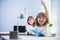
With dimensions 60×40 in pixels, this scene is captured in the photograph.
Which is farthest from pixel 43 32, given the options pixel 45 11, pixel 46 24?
pixel 45 11

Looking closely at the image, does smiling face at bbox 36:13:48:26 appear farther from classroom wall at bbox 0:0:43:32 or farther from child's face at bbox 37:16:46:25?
classroom wall at bbox 0:0:43:32

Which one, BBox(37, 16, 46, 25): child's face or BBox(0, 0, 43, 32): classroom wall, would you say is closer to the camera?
BBox(37, 16, 46, 25): child's face

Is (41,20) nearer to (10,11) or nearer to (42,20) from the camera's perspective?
(42,20)

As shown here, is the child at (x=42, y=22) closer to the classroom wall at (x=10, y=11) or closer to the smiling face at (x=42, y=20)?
the smiling face at (x=42, y=20)

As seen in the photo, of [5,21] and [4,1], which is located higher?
[4,1]

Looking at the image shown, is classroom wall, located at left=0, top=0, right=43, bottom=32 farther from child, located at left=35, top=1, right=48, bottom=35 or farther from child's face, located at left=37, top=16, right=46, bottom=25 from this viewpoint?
child's face, located at left=37, top=16, right=46, bottom=25

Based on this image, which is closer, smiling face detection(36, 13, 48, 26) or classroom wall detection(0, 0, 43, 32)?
smiling face detection(36, 13, 48, 26)

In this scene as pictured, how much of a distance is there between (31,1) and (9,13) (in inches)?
36.8

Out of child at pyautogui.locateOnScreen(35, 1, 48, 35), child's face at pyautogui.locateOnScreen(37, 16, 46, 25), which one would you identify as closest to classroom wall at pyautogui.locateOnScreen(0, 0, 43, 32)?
child at pyautogui.locateOnScreen(35, 1, 48, 35)

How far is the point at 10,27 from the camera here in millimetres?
5262

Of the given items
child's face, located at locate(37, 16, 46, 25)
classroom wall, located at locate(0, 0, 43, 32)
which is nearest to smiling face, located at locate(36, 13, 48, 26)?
child's face, located at locate(37, 16, 46, 25)

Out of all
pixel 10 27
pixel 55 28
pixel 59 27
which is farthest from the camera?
pixel 10 27

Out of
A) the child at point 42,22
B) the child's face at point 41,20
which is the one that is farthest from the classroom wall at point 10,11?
the child's face at point 41,20

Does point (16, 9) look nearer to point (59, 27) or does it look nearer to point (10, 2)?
point (10, 2)
